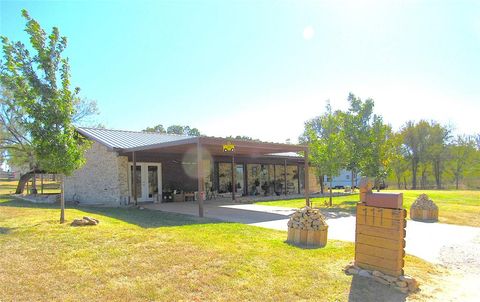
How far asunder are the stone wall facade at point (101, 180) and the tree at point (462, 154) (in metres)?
40.5

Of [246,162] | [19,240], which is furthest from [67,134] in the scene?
[246,162]

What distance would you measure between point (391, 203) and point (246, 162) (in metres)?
16.2

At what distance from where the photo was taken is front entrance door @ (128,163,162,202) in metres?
16.2

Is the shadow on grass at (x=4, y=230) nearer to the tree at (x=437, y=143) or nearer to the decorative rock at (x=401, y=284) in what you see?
the decorative rock at (x=401, y=284)

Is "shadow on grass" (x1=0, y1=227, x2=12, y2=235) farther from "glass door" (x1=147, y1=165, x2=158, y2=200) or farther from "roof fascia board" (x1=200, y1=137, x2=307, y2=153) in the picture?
"glass door" (x1=147, y1=165, x2=158, y2=200)

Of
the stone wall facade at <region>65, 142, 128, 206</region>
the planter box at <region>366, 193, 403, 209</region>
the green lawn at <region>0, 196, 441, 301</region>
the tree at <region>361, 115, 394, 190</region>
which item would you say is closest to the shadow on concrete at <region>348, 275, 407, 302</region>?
the green lawn at <region>0, 196, 441, 301</region>

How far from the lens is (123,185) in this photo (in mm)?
15070

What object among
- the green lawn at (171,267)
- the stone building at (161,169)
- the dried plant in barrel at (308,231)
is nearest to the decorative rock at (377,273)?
the green lawn at (171,267)

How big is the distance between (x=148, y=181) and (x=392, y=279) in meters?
13.4

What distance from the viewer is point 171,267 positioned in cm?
514

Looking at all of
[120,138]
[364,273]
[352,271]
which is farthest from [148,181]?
[364,273]

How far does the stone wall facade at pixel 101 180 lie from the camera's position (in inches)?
591

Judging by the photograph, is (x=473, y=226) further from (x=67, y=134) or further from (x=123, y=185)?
(x=123, y=185)

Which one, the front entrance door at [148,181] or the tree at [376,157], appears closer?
the front entrance door at [148,181]
